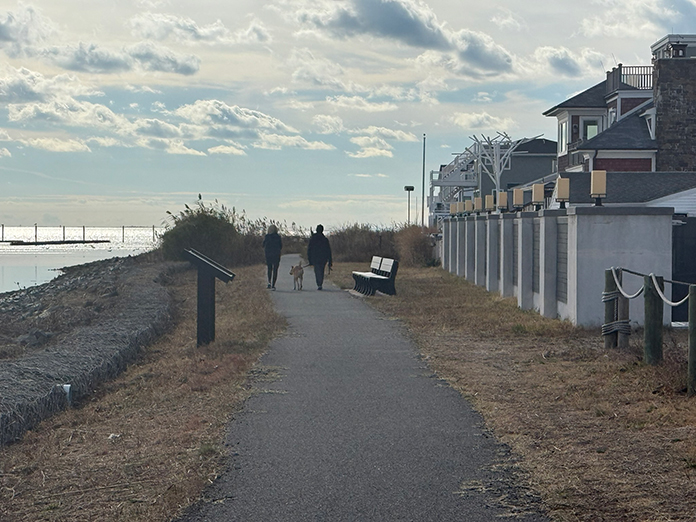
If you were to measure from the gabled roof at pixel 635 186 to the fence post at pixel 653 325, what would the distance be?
17.4 meters

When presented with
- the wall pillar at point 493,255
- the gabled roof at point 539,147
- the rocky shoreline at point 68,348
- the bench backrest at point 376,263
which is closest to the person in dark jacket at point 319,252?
the bench backrest at point 376,263

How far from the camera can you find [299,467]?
19.5 ft

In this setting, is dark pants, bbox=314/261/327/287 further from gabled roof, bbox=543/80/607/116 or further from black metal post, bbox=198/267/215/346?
gabled roof, bbox=543/80/607/116

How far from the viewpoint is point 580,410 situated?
7.81 metres

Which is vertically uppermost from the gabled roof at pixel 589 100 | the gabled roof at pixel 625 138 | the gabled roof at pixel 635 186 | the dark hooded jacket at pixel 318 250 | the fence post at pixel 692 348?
the gabled roof at pixel 589 100

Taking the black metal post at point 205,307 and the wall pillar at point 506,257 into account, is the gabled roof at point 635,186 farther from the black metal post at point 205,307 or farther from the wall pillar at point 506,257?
the black metal post at point 205,307

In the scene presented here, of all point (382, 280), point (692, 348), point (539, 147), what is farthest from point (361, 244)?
point (692, 348)

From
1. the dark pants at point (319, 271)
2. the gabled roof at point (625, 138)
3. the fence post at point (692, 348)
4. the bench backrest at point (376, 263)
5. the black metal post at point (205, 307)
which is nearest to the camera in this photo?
the fence post at point (692, 348)

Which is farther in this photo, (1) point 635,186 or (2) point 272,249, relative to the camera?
(1) point 635,186

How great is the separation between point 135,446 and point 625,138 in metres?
37.6

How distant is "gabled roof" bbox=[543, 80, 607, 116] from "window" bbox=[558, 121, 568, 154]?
3.03ft

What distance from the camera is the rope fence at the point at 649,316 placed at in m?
7.98

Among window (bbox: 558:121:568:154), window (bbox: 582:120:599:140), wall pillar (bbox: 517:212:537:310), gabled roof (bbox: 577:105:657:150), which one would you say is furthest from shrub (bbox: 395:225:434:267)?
wall pillar (bbox: 517:212:537:310)

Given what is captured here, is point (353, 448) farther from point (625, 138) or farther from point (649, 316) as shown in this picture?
point (625, 138)
